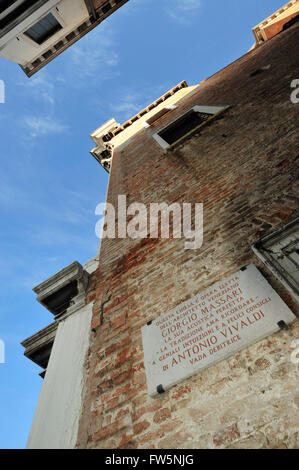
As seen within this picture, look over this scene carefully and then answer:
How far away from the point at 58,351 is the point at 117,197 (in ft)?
10.9

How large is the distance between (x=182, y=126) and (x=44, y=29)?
436 centimetres

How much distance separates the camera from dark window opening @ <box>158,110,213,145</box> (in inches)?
281

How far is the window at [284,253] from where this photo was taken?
220cm

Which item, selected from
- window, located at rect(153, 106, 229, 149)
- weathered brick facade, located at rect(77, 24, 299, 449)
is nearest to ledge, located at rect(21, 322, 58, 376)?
Result: weathered brick facade, located at rect(77, 24, 299, 449)

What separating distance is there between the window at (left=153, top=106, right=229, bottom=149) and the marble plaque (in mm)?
4893

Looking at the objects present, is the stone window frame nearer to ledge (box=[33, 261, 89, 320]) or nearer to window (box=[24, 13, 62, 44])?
window (box=[24, 13, 62, 44])

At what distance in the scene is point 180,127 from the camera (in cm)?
747

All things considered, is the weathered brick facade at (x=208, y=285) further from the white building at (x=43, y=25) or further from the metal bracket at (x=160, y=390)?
the white building at (x=43, y=25)

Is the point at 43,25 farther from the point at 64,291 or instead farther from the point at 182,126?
the point at 64,291

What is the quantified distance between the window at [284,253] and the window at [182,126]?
4.62 metres

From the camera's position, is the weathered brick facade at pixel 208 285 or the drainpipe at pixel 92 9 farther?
the drainpipe at pixel 92 9

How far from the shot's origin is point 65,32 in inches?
296

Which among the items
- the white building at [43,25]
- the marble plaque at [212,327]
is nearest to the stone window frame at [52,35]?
the white building at [43,25]
